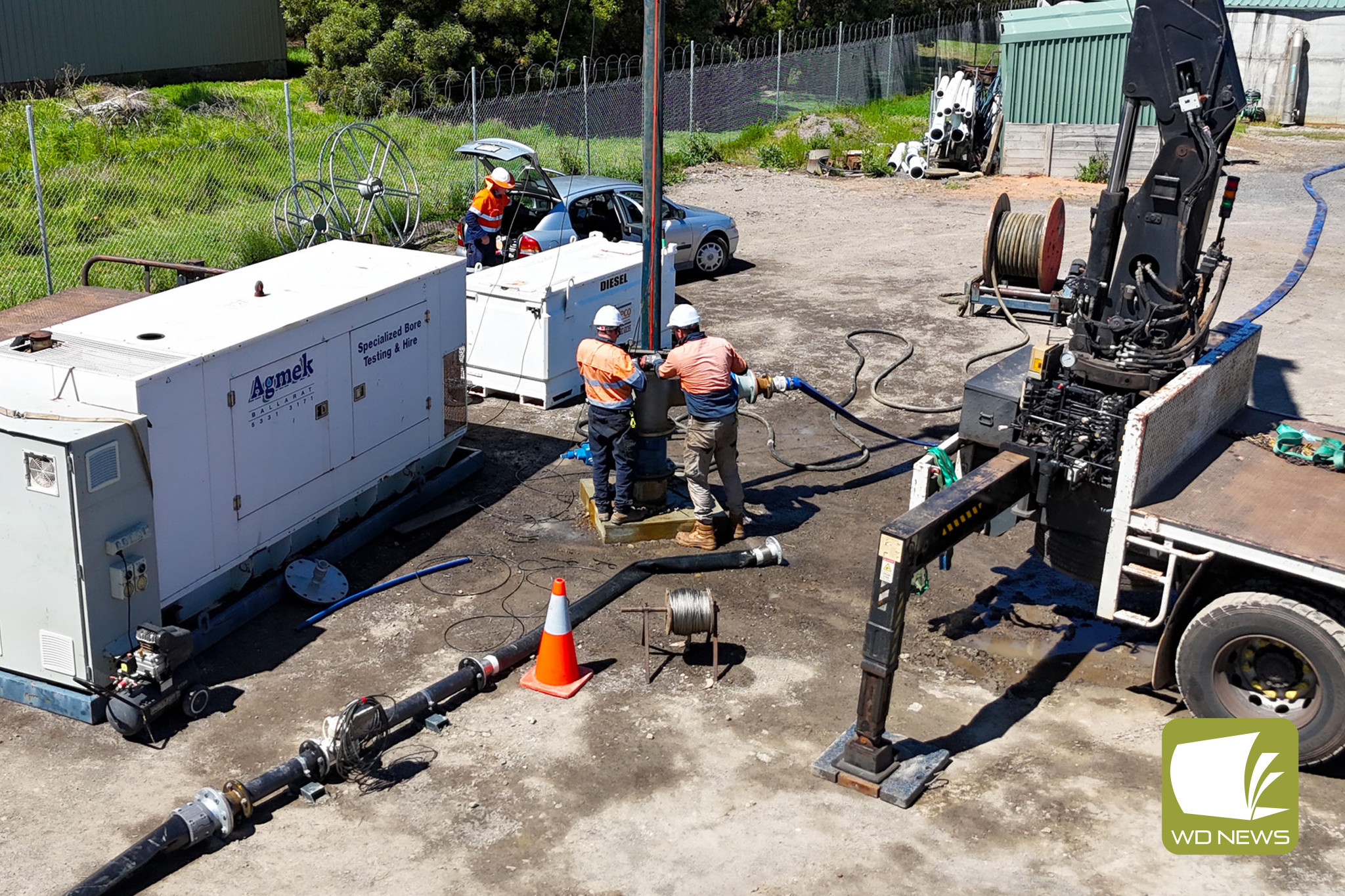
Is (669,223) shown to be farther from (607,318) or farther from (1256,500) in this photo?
(1256,500)

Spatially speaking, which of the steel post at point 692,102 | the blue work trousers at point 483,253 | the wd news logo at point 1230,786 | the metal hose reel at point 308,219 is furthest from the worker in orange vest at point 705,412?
the steel post at point 692,102

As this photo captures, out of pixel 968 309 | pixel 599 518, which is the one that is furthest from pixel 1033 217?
pixel 599 518

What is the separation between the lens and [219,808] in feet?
21.1

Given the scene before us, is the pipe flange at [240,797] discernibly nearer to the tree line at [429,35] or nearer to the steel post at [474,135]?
the steel post at [474,135]

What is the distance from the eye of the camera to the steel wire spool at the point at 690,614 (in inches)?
320

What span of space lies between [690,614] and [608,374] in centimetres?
243

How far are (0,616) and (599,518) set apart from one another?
4.32 m

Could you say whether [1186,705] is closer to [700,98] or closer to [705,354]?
[705,354]

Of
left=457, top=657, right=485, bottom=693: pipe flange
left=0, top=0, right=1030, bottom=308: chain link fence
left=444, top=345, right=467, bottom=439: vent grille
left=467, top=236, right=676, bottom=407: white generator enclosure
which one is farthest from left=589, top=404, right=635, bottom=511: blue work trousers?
left=0, top=0, right=1030, bottom=308: chain link fence

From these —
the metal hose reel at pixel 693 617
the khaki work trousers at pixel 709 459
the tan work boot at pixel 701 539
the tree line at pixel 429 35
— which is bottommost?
the tan work boot at pixel 701 539

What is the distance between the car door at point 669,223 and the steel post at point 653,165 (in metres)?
6.74

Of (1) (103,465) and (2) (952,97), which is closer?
(1) (103,465)

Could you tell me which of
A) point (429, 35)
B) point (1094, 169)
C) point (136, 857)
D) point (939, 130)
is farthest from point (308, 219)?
point (1094, 169)

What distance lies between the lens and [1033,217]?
16.4 m
